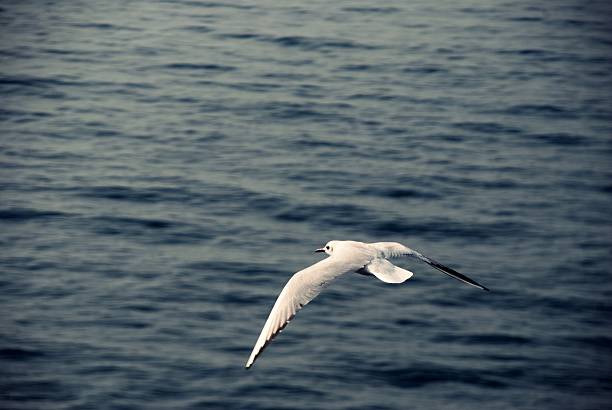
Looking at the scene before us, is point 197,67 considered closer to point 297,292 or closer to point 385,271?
point 385,271

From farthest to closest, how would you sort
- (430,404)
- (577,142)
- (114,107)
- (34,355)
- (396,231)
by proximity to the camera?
(114,107), (577,142), (396,231), (34,355), (430,404)

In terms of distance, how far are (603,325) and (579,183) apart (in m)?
5.10

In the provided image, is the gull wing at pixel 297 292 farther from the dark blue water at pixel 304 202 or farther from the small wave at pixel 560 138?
the small wave at pixel 560 138

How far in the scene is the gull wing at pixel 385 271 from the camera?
1347cm

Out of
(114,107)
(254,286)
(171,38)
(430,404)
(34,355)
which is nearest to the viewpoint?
(430,404)

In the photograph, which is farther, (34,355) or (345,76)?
(345,76)

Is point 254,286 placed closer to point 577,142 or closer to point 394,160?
point 394,160

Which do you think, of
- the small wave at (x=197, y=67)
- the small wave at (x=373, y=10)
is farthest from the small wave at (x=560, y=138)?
the small wave at (x=373, y=10)

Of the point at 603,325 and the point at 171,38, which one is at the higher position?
the point at 171,38

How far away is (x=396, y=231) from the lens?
1877 centimetres

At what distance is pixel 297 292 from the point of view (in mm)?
12695

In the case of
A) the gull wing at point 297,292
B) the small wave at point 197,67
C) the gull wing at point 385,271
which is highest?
the small wave at point 197,67

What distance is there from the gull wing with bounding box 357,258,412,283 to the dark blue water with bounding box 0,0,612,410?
208cm

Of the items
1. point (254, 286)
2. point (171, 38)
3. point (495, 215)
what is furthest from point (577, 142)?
point (171, 38)
